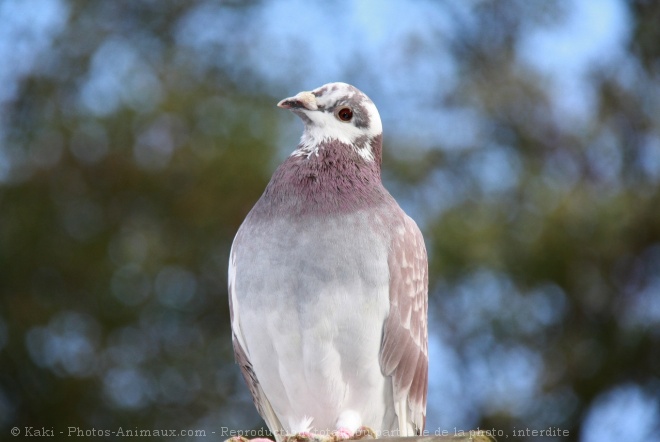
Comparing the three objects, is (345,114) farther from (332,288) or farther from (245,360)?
(245,360)

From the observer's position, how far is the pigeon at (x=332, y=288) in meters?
4.63

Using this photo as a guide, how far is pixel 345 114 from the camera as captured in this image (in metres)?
4.96

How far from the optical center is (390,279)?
4746 mm

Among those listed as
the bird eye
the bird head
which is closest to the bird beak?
the bird head

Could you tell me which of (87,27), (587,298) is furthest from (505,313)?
(87,27)

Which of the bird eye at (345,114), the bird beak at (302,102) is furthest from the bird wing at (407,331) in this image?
the bird beak at (302,102)

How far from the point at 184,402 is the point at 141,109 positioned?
279 centimetres

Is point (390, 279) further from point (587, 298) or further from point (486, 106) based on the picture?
point (486, 106)

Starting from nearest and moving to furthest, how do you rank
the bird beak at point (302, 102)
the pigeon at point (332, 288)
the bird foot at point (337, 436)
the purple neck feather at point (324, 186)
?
→ the bird foot at point (337, 436) < the pigeon at point (332, 288) < the purple neck feather at point (324, 186) < the bird beak at point (302, 102)

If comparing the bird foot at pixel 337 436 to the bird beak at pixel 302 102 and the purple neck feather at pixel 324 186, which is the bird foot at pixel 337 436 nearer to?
the purple neck feather at pixel 324 186

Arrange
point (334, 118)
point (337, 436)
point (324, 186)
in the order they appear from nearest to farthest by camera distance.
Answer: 1. point (337, 436)
2. point (324, 186)
3. point (334, 118)

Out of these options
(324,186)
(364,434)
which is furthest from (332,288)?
(364,434)

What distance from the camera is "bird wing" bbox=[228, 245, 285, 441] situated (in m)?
4.89

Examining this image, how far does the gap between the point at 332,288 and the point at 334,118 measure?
817 mm
